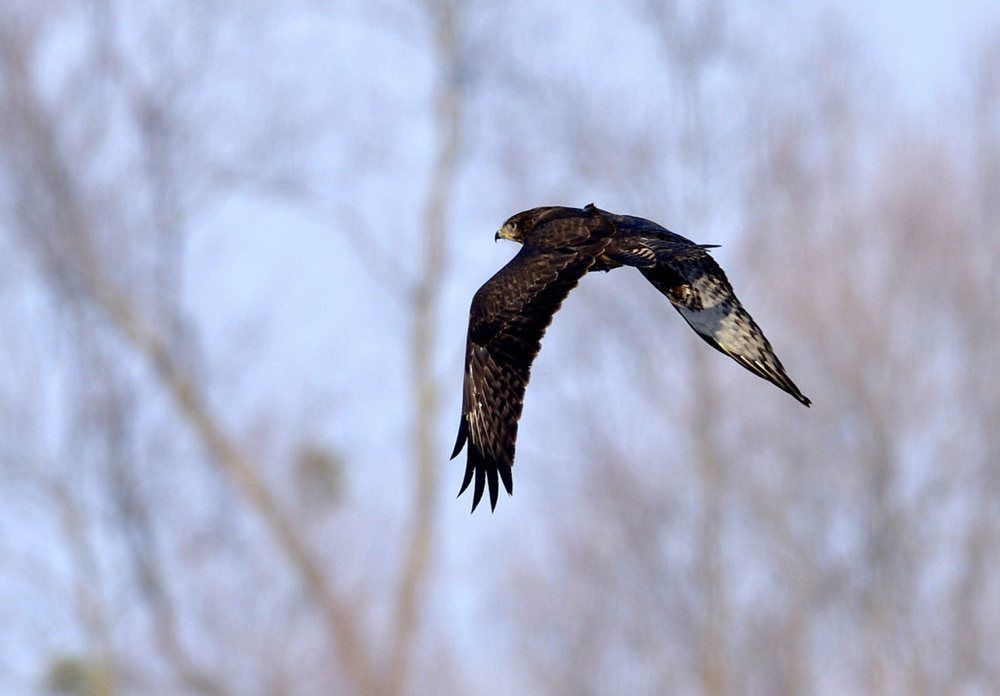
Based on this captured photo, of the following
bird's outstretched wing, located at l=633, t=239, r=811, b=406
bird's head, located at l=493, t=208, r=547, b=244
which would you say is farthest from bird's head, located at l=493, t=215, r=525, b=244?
bird's outstretched wing, located at l=633, t=239, r=811, b=406

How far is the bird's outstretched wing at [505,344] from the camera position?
22.6 ft

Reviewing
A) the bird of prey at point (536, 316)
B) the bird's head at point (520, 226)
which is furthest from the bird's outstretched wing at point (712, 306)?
the bird's head at point (520, 226)

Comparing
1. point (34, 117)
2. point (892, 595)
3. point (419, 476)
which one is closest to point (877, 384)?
point (892, 595)

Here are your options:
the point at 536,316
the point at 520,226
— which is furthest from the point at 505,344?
the point at 520,226

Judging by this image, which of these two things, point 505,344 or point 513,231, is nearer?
point 505,344

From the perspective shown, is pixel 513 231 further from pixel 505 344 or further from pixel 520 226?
pixel 505 344

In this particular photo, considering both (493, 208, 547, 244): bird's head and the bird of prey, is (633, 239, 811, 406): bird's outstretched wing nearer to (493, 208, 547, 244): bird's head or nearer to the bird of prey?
the bird of prey

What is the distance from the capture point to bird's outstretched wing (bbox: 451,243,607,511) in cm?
688

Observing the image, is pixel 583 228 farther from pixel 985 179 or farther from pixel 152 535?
pixel 985 179

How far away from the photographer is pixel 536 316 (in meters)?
6.89

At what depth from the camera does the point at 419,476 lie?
1875 centimetres

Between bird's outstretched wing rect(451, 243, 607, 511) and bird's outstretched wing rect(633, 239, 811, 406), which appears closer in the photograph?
bird's outstretched wing rect(451, 243, 607, 511)

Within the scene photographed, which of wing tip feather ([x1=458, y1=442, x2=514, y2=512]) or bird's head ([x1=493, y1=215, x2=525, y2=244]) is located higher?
bird's head ([x1=493, y1=215, x2=525, y2=244])

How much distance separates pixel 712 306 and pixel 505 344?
1.06 meters
